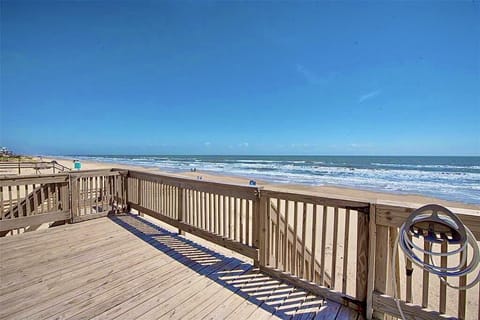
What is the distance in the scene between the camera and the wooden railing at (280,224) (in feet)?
5.14

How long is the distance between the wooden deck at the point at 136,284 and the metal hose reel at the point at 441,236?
801 millimetres

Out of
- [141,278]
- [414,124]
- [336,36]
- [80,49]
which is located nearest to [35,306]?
[141,278]

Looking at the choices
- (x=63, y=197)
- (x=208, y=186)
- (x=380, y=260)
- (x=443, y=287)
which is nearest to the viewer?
(x=443, y=287)

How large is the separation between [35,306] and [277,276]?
2092mm

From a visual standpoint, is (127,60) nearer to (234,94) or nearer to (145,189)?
(145,189)

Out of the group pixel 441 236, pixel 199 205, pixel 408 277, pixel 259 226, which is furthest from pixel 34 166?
pixel 441 236

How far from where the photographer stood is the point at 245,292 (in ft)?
6.61

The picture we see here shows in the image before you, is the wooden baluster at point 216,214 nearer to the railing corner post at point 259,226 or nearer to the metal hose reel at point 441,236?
the railing corner post at point 259,226

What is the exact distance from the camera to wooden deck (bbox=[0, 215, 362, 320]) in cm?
173

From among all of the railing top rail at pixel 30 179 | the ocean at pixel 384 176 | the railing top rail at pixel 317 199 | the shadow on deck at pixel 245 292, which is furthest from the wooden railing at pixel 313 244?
the ocean at pixel 384 176

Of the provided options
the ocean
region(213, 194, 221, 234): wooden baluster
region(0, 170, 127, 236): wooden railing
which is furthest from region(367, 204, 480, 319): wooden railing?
the ocean

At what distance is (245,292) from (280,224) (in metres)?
0.72

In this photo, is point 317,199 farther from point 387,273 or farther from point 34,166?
point 34,166

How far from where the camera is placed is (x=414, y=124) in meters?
29.6
